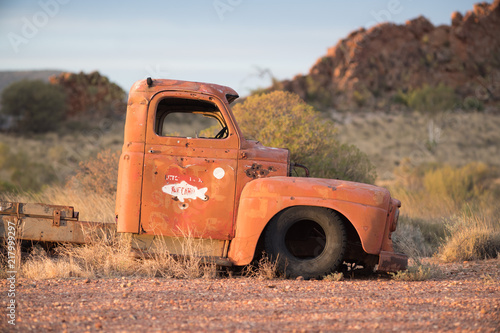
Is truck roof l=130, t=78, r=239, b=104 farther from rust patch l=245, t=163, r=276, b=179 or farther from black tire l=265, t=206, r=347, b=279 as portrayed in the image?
black tire l=265, t=206, r=347, b=279

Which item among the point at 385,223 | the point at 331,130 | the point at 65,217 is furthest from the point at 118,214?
the point at 331,130

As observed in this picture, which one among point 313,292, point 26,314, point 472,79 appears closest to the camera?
point 26,314

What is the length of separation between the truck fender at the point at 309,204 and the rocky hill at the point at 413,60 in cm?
5278

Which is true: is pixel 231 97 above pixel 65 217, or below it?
above

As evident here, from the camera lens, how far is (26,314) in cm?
428

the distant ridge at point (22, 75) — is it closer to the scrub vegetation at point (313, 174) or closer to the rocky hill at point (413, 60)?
the rocky hill at point (413, 60)

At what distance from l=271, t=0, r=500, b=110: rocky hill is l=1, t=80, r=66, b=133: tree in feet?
85.6

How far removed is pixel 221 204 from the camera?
6.04 metres

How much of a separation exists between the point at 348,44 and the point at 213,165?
5993 cm

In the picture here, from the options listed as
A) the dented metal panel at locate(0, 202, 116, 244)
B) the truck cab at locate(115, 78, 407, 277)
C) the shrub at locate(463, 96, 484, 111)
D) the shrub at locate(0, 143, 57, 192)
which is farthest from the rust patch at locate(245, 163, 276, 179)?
the shrub at locate(463, 96, 484, 111)

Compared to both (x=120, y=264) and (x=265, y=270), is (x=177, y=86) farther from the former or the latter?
(x=265, y=270)

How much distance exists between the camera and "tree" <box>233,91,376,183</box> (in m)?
10.4

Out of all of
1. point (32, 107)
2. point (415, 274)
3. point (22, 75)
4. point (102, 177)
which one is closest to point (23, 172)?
point (102, 177)

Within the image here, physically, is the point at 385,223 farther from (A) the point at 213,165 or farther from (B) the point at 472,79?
(B) the point at 472,79
